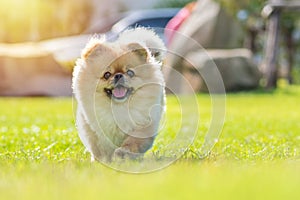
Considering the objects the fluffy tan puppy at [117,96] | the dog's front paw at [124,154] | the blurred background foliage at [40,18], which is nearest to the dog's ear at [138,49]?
the fluffy tan puppy at [117,96]

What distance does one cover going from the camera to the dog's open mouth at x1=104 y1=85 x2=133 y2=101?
13.7 feet

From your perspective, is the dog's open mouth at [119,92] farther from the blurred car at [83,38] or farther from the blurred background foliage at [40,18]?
the blurred background foliage at [40,18]

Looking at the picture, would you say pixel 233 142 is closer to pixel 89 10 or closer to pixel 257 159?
pixel 257 159

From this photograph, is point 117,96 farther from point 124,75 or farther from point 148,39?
point 148,39

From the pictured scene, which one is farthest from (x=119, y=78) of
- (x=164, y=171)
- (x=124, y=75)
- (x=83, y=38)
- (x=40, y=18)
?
(x=40, y=18)

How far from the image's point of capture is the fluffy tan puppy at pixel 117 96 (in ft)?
13.8

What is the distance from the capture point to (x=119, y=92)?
4211mm

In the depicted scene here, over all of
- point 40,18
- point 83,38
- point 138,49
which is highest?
point 40,18

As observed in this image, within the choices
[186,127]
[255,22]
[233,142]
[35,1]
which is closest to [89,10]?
[35,1]

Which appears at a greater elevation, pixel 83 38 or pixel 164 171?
pixel 83 38

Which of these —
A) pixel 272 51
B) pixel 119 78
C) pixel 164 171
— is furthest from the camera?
pixel 272 51

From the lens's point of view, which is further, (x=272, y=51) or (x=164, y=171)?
(x=272, y=51)

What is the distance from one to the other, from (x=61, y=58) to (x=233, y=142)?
11.5 metres

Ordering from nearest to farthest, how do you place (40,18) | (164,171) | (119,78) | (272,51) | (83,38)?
(164,171)
(119,78)
(272,51)
(83,38)
(40,18)
